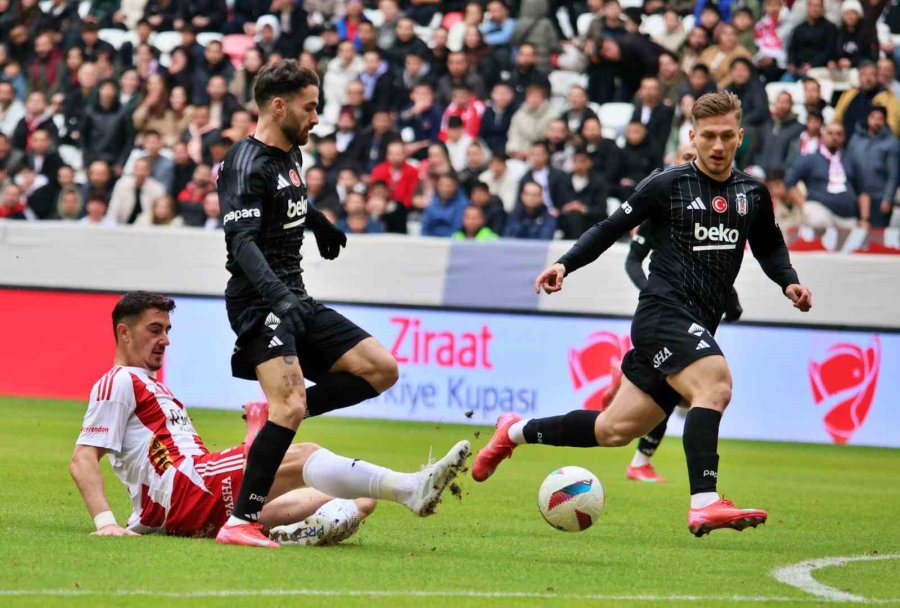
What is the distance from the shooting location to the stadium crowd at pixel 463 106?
663 inches

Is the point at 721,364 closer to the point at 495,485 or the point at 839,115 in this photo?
the point at 495,485

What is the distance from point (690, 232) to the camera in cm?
735

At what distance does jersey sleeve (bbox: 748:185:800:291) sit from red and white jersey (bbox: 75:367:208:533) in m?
2.99

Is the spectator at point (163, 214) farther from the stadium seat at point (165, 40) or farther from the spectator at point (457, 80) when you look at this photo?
the stadium seat at point (165, 40)

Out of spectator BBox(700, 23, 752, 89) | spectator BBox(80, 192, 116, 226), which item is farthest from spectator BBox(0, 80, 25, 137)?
spectator BBox(700, 23, 752, 89)

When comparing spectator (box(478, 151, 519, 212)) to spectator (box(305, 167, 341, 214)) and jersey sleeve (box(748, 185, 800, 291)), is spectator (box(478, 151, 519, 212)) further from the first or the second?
jersey sleeve (box(748, 185, 800, 291))

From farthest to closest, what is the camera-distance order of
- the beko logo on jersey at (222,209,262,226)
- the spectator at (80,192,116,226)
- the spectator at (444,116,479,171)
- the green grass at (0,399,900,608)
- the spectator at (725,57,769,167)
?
the spectator at (444,116,479,171), the spectator at (80,192,116,226), the spectator at (725,57,769,167), the beko logo on jersey at (222,209,262,226), the green grass at (0,399,900,608)

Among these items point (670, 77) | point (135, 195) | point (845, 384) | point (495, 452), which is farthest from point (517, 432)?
point (135, 195)

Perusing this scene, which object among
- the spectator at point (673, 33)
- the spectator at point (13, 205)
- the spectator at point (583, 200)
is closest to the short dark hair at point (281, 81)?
the spectator at point (583, 200)

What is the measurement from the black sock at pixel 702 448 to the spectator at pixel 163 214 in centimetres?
1156

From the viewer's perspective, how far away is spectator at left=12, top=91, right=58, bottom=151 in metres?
20.5

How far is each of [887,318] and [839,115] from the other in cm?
388

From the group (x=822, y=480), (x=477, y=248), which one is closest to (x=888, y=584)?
(x=822, y=480)

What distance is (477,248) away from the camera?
15.1 metres
